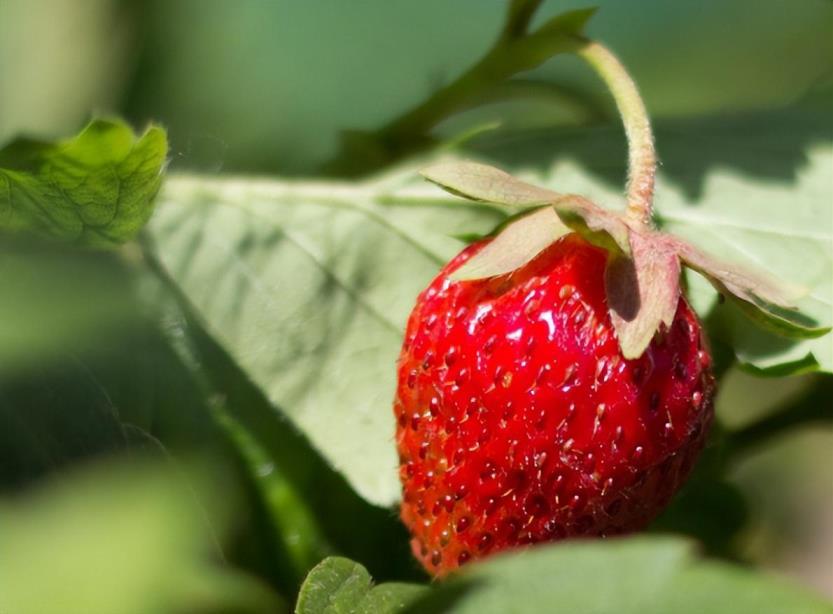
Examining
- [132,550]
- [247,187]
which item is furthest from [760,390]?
[132,550]

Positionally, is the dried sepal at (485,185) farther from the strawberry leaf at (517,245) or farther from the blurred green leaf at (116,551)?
the blurred green leaf at (116,551)

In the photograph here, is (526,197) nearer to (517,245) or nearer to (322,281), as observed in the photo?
(517,245)

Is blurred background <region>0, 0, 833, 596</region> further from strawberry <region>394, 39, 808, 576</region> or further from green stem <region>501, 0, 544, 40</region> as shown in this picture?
strawberry <region>394, 39, 808, 576</region>

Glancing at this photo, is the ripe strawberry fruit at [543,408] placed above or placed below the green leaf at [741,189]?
below

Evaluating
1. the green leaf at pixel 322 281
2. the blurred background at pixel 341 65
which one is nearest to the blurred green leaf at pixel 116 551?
the green leaf at pixel 322 281

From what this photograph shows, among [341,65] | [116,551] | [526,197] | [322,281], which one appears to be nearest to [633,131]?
[526,197]

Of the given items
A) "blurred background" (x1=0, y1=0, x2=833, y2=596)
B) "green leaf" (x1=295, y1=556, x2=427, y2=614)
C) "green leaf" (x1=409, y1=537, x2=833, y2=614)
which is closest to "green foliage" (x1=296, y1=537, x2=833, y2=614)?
"green leaf" (x1=409, y1=537, x2=833, y2=614)

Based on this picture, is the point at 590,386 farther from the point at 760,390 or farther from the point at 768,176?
the point at 760,390
